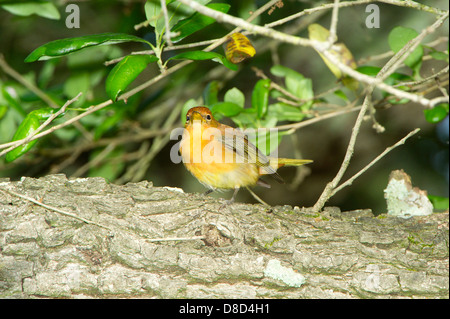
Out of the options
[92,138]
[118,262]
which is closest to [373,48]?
[92,138]

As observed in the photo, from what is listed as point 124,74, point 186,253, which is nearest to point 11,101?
point 124,74

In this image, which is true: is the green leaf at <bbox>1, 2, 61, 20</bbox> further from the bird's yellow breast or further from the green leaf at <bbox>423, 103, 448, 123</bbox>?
the green leaf at <bbox>423, 103, 448, 123</bbox>

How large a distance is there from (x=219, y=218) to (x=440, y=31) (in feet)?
14.6

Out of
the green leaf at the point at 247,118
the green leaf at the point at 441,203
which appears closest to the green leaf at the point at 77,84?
the green leaf at the point at 247,118

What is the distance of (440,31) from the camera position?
6.04 meters

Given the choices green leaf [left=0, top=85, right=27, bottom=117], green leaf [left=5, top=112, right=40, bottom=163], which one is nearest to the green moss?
green leaf [left=5, top=112, right=40, bottom=163]

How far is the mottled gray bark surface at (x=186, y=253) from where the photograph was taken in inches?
114

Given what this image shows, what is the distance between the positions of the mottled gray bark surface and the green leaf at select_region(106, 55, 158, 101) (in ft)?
2.28

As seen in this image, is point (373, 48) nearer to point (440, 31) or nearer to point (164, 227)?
point (440, 31)

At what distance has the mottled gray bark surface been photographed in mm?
2902

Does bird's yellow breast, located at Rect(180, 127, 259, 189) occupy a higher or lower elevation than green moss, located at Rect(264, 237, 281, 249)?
higher

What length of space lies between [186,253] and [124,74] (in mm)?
1206

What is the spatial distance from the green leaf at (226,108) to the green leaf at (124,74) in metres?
1.05

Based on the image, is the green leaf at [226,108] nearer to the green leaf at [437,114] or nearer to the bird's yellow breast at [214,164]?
the bird's yellow breast at [214,164]
